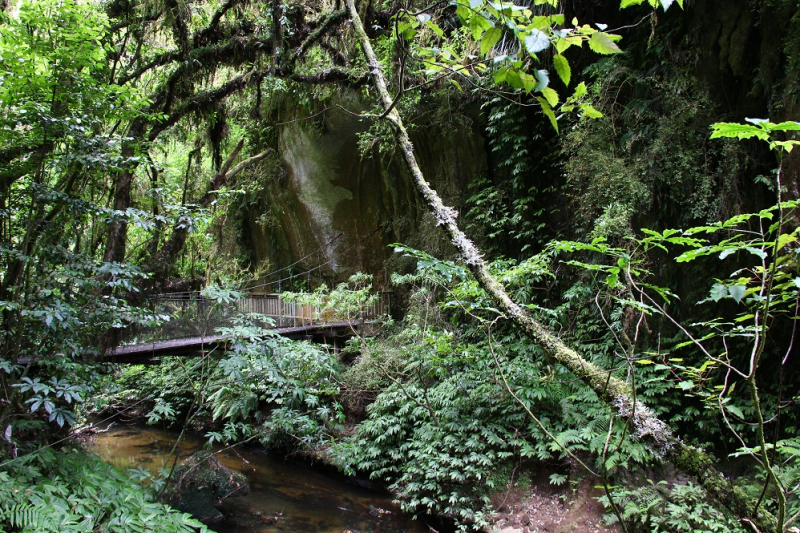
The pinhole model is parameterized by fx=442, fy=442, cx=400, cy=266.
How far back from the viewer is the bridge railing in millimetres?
5738

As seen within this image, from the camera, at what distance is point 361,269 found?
1019 centimetres

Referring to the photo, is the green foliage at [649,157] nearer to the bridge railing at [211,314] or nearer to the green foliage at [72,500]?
the bridge railing at [211,314]

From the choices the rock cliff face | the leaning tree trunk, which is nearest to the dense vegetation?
the leaning tree trunk

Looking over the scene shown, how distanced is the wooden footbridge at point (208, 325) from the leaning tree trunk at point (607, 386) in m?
1.85

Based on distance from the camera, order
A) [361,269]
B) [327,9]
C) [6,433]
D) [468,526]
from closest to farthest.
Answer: [6,433], [468,526], [327,9], [361,269]

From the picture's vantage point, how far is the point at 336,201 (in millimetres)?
10320

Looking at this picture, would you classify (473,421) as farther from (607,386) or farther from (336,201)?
(336,201)

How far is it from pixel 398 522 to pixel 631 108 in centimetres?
Result: 528

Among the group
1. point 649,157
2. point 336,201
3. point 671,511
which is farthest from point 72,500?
point 336,201

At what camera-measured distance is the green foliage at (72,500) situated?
2.32 m

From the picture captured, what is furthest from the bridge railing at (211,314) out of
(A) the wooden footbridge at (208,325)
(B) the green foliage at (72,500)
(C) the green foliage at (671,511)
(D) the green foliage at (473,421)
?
(C) the green foliage at (671,511)

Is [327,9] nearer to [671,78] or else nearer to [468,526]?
[671,78]

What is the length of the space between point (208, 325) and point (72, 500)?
4.16 m

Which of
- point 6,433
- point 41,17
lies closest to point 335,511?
point 6,433
